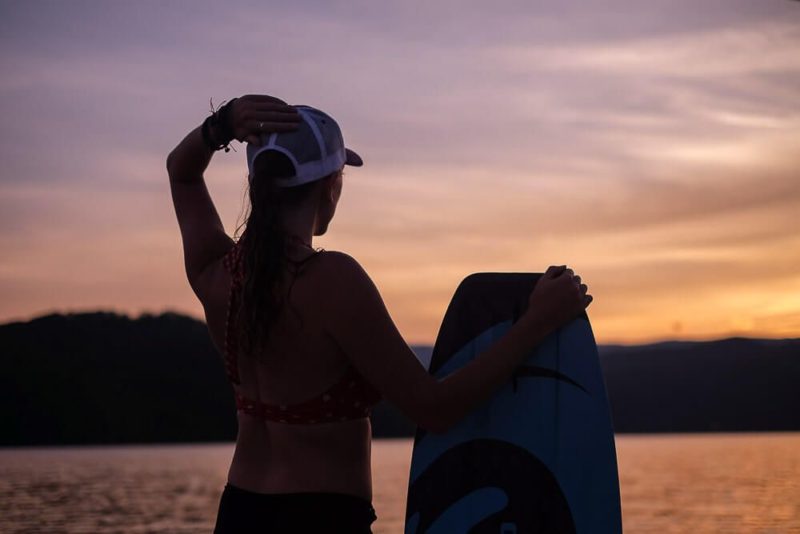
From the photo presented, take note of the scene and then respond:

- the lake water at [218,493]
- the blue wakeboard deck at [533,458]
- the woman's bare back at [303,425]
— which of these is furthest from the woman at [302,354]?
the lake water at [218,493]

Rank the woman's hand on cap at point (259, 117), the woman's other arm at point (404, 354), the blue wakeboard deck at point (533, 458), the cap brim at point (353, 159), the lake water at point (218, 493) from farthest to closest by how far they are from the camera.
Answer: the lake water at point (218, 493) < the blue wakeboard deck at point (533, 458) < the cap brim at point (353, 159) < the woman's hand on cap at point (259, 117) < the woman's other arm at point (404, 354)

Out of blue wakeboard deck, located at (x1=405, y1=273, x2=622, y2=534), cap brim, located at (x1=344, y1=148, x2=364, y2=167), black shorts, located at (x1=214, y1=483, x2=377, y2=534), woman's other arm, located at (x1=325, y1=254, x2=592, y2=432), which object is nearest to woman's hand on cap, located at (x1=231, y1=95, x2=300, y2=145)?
cap brim, located at (x1=344, y1=148, x2=364, y2=167)

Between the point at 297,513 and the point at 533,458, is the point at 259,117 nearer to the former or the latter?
the point at 297,513

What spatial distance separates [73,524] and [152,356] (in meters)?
66.8

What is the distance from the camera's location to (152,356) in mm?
124562

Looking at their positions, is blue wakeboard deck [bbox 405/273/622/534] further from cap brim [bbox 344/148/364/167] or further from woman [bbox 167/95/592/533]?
cap brim [bbox 344/148/364/167]

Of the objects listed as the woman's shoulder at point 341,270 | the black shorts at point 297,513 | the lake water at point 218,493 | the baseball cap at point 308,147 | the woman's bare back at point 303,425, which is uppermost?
the baseball cap at point 308,147

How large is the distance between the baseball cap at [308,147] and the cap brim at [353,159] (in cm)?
11

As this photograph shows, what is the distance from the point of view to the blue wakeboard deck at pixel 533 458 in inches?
93.4

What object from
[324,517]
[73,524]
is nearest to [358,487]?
[324,517]

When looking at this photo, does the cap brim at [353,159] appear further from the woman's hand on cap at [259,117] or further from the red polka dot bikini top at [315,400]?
the red polka dot bikini top at [315,400]

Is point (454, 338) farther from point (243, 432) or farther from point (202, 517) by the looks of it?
point (202, 517)

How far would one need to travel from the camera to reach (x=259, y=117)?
1821 millimetres

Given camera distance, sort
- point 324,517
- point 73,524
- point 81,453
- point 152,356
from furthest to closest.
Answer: point 81,453, point 152,356, point 73,524, point 324,517
